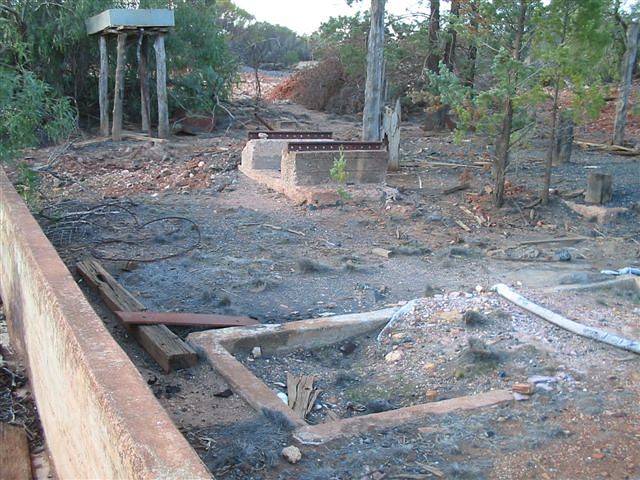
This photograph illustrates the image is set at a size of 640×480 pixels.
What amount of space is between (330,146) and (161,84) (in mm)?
7577

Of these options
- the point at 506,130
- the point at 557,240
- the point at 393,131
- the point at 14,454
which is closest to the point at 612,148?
the point at 393,131

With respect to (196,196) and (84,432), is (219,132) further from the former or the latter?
(84,432)

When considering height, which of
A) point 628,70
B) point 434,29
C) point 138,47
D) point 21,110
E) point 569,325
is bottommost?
point 569,325

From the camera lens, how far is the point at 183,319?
6199 mm

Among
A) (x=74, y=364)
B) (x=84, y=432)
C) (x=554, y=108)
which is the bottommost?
(x=84, y=432)

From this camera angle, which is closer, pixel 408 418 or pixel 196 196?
pixel 408 418

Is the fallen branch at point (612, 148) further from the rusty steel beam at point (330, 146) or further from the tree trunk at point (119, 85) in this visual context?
the tree trunk at point (119, 85)

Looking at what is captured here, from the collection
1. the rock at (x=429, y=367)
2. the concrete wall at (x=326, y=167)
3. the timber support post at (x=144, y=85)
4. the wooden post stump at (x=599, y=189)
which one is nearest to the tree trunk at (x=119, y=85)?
the timber support post at (x=144, y=85)

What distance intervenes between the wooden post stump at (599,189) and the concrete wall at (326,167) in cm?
323

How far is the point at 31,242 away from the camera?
17.8ft

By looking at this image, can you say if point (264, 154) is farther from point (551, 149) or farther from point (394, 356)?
point (394, 356)

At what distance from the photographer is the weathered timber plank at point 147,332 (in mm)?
5375

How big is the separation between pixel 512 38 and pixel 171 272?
6.18 metres

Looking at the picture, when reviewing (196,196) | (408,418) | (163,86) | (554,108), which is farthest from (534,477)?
(163,86)
